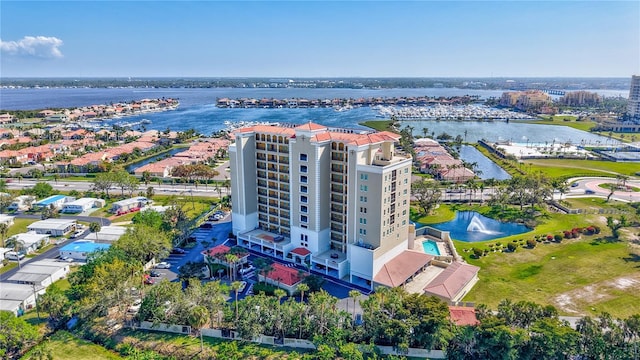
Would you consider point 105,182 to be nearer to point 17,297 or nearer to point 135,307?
point 17,297

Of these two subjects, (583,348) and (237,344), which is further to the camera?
(237,344)

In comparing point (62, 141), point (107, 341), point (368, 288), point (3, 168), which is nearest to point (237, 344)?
point (107, 341)

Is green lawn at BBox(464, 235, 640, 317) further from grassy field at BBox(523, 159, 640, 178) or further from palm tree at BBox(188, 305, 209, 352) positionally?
grassy field at BBox(523, 159, 640, 178)

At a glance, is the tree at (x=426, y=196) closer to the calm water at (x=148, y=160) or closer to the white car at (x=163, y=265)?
the white car at (x=163, y=265)

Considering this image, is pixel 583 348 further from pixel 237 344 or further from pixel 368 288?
pixel 237 344

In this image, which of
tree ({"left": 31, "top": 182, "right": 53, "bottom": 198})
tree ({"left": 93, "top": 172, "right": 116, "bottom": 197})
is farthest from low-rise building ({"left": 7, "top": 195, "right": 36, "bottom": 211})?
tree ({"left": 93, "top": 172, "right": 116, "bottom": 197})
